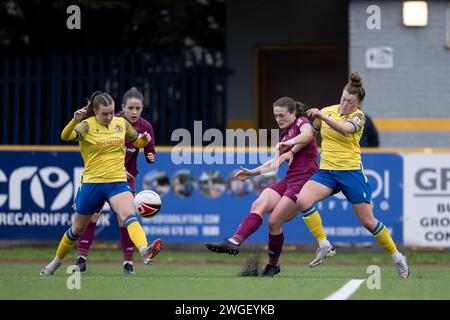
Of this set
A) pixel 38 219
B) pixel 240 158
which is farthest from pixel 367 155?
pixel 38 219

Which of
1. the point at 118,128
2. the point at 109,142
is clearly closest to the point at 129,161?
the point at 118,128

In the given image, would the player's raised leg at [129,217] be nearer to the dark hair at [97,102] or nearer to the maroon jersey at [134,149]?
the dark hair at [97,102]

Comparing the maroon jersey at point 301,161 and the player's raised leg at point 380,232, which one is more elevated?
the maroon jersey at point 301,161

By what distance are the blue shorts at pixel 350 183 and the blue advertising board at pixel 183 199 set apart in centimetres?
546

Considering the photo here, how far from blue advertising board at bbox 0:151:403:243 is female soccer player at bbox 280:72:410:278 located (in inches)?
214

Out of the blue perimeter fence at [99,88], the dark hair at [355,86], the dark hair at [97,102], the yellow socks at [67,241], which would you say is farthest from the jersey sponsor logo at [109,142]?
the blue perimeter fence at [99,88]

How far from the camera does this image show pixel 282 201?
1236cm

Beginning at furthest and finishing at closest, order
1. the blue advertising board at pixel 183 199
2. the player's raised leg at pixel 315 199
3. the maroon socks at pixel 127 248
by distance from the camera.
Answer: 1. the blue advertising board at pixel 183 199
2. the maroon socks at pixel 127 248
3. the player's raised leg at pixel 315 199

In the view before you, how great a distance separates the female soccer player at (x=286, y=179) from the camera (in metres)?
12.3

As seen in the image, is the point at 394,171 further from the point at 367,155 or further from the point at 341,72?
the point at 341,72

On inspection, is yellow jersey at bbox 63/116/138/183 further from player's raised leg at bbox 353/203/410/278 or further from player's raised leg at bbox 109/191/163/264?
player's raised leg at bbox 353/203/410/278

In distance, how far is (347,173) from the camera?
12.0m

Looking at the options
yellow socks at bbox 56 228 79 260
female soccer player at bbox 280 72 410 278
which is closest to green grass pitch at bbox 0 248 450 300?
yellow socks at bbox 56 228 79 260
